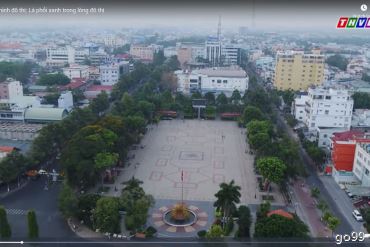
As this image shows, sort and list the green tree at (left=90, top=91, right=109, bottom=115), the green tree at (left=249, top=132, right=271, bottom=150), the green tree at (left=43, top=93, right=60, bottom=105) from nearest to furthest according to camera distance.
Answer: the green tree at (left=249, top=132, right=271, bottom=150) < the green tree at (left=90, top=91, right=109, bottom=115) < the green tree at (left=43, top=93, right=60, bottom=105)

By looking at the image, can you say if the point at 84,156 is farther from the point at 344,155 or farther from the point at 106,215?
the point at 344,155

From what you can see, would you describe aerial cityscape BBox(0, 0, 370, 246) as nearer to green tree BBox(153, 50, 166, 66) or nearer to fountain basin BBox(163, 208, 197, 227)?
fountain basin BBox(163, 208, 197, 227)

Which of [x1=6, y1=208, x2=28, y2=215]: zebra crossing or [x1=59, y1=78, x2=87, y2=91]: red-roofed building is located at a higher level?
[x1=59, y1=78, x2=87, y2=91]: red-roofed building

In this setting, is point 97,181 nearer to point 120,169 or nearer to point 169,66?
point 120,169

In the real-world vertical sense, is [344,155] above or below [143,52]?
below

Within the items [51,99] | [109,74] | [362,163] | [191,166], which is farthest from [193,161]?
[109,74]

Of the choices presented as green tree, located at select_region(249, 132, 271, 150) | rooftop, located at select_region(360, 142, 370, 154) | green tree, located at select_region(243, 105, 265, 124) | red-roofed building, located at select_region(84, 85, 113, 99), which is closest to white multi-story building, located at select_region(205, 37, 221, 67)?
red-roofed building, located at select_region(84, 85, 113, 99)

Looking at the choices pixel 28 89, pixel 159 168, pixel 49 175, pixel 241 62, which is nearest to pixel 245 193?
pixel 159 168

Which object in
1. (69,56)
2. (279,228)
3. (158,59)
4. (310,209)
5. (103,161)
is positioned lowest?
(310,209)
